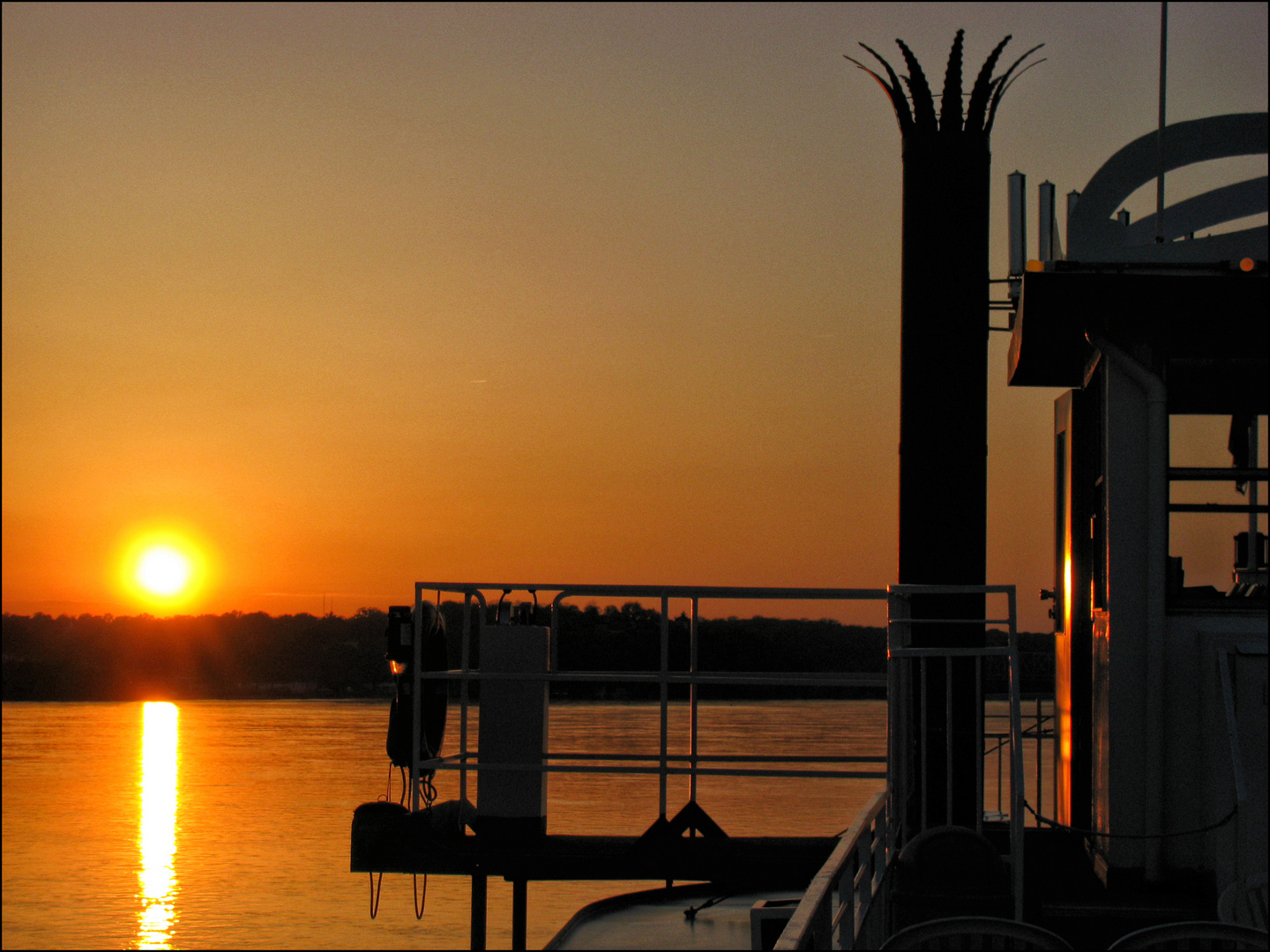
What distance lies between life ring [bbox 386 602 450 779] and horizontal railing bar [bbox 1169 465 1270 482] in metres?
3.79

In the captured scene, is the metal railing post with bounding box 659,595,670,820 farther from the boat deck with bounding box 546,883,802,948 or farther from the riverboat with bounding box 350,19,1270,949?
the boat deck with bounding box 546,883,802,948

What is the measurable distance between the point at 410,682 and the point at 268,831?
87080mm

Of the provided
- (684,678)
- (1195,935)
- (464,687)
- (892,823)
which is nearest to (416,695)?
(464,687)

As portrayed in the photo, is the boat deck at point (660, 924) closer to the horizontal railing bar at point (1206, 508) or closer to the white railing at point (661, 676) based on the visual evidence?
the white railing at point (661, 676)

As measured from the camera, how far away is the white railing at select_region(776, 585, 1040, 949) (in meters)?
3.64

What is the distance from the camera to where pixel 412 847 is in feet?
22.9

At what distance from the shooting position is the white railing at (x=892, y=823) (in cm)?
364

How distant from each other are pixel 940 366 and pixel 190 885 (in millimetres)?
75665

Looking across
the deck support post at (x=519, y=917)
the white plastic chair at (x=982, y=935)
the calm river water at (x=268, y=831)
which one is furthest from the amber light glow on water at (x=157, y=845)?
the white plastic chair at (x=982, y=935)

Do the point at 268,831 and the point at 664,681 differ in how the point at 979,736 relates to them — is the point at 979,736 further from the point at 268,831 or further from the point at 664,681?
the point at 268,831

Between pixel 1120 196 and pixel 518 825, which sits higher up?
pixel 1120 196

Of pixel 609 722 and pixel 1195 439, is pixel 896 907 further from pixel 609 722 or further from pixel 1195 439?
pixel 609 722

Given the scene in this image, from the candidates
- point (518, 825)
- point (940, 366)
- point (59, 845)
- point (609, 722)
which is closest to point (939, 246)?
point (940, 366)

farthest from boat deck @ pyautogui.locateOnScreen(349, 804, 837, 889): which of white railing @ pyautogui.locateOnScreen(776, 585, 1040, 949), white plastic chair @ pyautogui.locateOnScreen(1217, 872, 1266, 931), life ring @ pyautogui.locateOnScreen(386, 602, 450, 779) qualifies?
white plastic chair @ pyautogui.locateOnScreen(1217, 872, 1266, 931)
